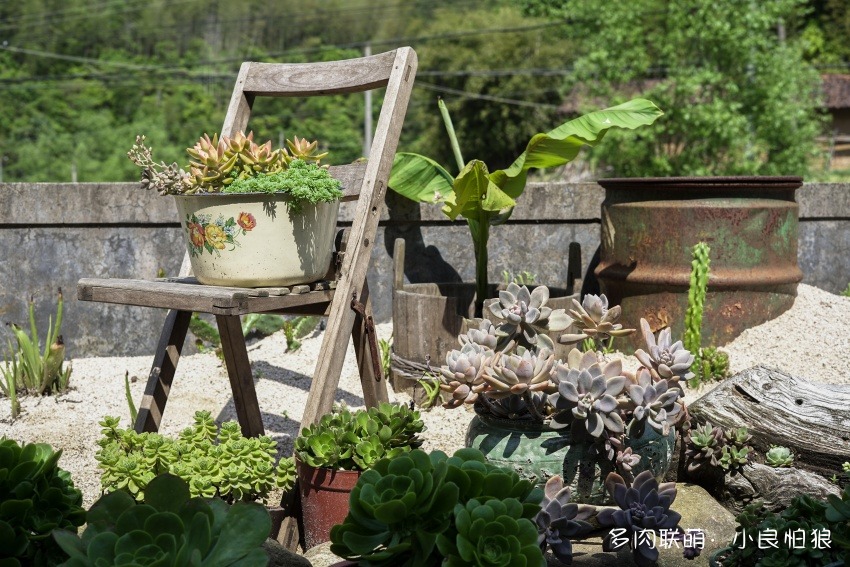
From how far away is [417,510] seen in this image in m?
1.47

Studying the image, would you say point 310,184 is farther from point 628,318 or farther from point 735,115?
point 735,115

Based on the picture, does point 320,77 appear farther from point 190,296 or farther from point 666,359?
point 666,359

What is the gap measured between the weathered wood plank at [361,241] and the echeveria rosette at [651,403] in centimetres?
100

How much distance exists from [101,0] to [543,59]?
3427 cm

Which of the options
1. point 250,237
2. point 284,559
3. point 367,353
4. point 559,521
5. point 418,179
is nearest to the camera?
point 284,559

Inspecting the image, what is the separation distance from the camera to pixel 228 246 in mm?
2629

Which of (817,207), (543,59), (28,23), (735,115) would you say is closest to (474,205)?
(817,207)

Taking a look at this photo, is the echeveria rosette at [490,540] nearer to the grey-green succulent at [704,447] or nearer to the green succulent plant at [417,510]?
the green succulent plant at [417,510]

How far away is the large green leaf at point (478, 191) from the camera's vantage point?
4039mm

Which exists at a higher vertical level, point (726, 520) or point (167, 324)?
point (167, 324)

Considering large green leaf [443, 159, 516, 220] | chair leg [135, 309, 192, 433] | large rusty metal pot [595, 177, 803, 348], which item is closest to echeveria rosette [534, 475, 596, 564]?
chair leg [135, 309, 192, 433]

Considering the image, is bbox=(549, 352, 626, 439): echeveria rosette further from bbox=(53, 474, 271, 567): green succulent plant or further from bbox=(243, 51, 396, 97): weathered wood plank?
bbox=(243, 51, 396, 97): weathered wood plank

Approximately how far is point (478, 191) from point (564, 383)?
7.08 ft

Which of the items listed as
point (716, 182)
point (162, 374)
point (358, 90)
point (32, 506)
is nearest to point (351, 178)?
point (358, 90)
